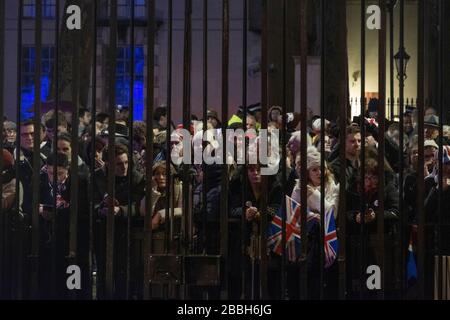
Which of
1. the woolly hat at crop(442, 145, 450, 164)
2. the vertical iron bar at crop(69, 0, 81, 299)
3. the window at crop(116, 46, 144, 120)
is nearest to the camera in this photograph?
the vertical iron bar at crop(69, 0, 81, 299)

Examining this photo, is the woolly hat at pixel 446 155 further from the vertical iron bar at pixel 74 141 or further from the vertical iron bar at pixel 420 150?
the vertical iron bar at pixel 74 141

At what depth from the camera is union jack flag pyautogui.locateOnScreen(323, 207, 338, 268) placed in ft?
24.7

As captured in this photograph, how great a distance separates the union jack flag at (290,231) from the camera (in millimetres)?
7469

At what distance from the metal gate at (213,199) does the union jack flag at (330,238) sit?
0.05 feet

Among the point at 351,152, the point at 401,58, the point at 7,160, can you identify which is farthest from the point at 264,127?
the point at 351,152

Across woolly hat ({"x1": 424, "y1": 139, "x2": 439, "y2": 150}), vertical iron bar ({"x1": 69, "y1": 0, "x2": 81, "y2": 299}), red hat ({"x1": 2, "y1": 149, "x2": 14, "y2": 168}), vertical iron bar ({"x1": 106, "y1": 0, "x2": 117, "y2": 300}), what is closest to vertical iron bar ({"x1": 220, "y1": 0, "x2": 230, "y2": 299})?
vertical iron bar ({"x1": 106, "y1": 0, "x2": 117, "y2": 300})

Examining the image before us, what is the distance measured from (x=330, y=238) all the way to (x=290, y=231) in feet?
0.87

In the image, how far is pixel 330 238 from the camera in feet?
24.7

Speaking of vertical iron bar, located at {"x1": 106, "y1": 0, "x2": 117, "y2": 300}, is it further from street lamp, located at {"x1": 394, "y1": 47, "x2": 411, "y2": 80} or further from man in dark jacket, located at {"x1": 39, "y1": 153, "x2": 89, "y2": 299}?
man in dark jacket, located at {"x1": 39, "y1": 153, "x2": 89, "y2": 299}

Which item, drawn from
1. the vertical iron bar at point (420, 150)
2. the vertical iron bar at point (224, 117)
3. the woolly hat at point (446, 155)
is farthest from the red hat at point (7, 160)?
the vertical iron bar at point (420, 150)

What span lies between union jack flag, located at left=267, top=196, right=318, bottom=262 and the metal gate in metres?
0.01

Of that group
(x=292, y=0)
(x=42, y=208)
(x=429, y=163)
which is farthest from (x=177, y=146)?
(x=292, y=0)

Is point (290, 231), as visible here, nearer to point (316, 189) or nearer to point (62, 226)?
point (316, 189)
